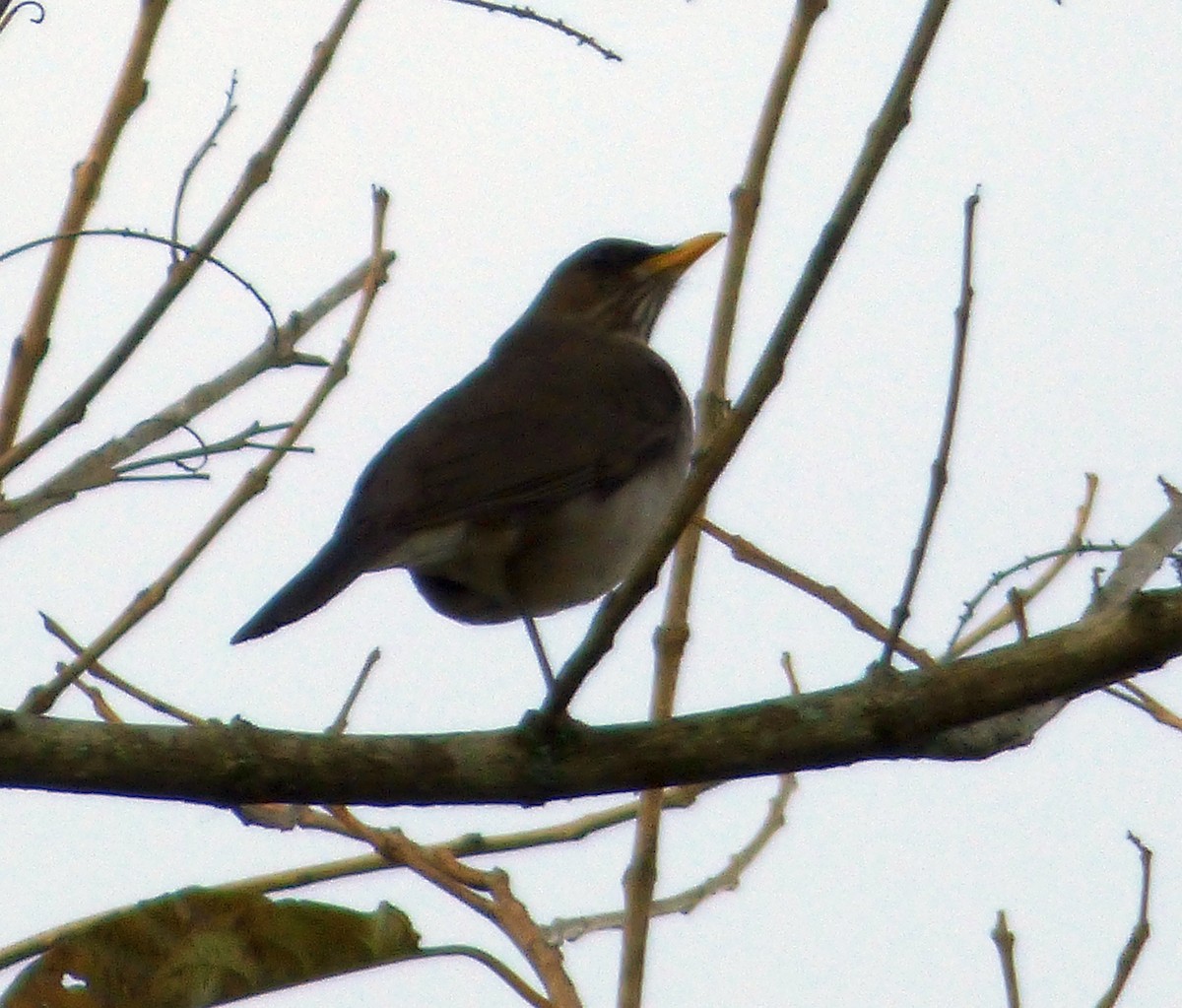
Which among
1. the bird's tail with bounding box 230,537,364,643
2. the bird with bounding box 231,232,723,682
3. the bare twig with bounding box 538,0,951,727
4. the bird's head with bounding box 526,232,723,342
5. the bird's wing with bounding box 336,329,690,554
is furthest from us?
the bird's head with bounding box 526,232,723,342

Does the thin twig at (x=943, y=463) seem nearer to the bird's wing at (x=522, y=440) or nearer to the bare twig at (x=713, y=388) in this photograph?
the bare twig at (x=713, y=388)

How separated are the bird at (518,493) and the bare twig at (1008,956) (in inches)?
60.8

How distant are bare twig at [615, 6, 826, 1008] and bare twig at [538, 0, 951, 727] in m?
0.61

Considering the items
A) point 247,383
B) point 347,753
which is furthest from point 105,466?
point 347,753

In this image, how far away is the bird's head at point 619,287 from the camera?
6227 millimetres

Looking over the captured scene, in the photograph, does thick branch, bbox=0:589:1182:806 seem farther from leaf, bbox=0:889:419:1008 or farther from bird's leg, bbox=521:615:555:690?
bird's leg, bbox=521:615:555:690

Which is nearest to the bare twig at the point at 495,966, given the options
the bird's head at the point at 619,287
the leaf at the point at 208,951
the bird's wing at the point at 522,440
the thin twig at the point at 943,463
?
the leaf at the point at 208,951

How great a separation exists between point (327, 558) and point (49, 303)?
108cm

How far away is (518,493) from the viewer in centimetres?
456

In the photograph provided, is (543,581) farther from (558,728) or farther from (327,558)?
(558,728)

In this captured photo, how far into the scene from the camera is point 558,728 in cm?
289

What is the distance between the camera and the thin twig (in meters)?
2.80

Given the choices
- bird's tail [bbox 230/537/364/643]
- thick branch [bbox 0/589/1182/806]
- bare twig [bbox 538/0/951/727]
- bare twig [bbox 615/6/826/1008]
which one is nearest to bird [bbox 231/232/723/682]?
bird's tail [bbox 230/537/364/643]

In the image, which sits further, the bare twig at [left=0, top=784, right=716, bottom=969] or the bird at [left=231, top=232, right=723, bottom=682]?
the bird at [left=231, top=232, right=723, bottom=682]
